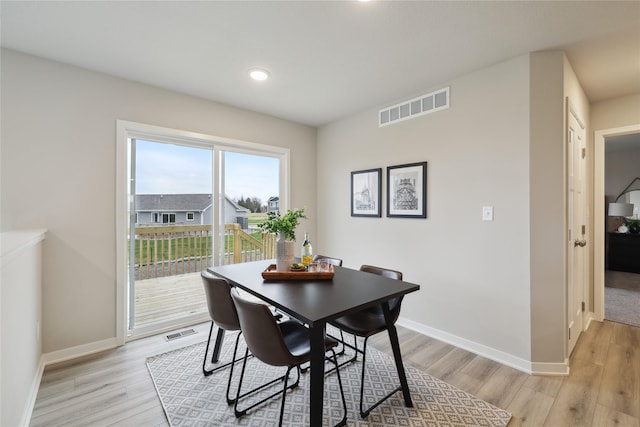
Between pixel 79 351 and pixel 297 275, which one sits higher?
pixel 297 275

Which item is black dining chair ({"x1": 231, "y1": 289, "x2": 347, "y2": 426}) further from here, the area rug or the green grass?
the area rug

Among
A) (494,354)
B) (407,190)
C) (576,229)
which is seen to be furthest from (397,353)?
(576,229)

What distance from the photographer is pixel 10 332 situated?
1.48m

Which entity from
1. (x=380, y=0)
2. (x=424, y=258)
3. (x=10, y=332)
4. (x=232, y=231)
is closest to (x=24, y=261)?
(x=10, y=332)

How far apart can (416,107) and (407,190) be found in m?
0.87

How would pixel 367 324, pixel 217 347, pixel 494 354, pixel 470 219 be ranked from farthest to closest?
1. pixel 470 219
2. pixel 494 354
3. pixel 217 347
4. pixel 367 324

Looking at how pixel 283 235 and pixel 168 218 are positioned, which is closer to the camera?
pixel 283 235

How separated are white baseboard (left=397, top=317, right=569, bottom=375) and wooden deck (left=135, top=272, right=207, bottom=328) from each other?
8.05 feet

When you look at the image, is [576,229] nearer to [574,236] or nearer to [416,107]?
[574,236]

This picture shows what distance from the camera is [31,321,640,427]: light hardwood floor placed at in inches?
69.1

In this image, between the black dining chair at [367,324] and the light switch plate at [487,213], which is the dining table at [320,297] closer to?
the black dining chair at [367,324]

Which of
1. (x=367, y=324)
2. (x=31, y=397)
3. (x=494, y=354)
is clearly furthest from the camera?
(x=494, y=354)

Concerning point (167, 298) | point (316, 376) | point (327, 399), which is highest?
point (316, 376)

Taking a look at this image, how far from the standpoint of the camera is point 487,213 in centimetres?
246
